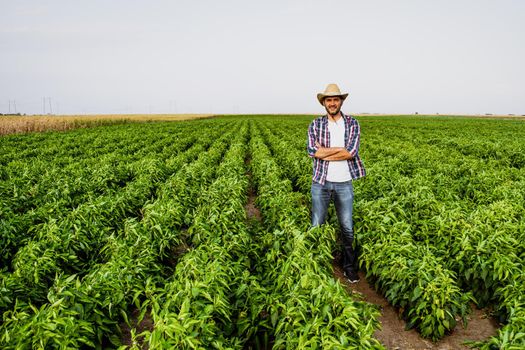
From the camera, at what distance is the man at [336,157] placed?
14.9 ft

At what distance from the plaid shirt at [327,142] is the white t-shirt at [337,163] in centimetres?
4

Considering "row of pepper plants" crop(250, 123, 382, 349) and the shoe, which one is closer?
"row of pepper plants" crop(250, 123, 382, 349)

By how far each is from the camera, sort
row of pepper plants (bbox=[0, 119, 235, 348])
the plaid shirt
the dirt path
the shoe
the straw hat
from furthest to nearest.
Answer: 1. the shoe
2. the plaid shirt
3. the straw hat
4. the dirt path
5. row of pepper plants (bbox=[0, 119, 235, 348])

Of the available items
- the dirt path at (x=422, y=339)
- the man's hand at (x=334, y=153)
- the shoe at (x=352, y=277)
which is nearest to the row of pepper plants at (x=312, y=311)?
the dirt path at (x=422, y=339)

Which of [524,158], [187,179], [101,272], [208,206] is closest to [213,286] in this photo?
[101,272]

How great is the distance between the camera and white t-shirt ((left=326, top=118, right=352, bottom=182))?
4.64 m

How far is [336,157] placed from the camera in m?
4.56

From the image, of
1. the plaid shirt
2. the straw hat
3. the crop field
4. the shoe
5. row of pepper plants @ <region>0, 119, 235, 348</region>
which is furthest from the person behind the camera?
the shoe

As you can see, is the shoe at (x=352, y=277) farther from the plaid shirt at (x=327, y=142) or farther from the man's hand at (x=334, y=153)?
the man's hand at (x=334, y=153)

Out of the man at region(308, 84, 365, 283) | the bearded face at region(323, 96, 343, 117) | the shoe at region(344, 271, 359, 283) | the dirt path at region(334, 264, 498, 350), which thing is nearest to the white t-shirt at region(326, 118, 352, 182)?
the man at region(308, 84, 365, 283)

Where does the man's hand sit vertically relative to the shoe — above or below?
above

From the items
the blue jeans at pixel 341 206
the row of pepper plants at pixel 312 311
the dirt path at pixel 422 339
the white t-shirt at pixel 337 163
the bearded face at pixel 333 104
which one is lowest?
the dirt path at pixel 422 339

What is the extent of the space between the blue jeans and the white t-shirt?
0.09 meters

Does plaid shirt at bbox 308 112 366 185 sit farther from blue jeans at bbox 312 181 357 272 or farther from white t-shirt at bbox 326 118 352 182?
A: blue jeans at bbox 312 181 357 272
